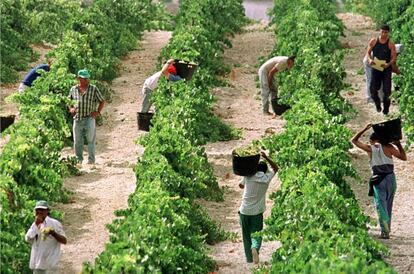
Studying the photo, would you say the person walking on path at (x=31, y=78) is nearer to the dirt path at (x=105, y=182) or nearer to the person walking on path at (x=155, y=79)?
the dirt path at (x=105, y=182)

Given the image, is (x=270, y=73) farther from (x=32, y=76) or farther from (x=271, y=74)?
(x=32, y=76)

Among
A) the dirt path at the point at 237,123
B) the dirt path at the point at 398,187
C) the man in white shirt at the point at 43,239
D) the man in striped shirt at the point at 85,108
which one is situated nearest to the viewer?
the man in white shirt at the point at 43,239

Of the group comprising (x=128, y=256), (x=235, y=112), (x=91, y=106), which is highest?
(x=128, y=256)

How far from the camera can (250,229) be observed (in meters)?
15.4

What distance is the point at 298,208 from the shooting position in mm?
14297

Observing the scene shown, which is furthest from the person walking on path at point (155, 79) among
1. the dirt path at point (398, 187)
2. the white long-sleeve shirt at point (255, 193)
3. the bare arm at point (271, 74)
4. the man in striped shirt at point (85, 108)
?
the white long-sleeve shirt at point (255, 193)

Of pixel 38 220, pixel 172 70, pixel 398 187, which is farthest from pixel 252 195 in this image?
pixel 172 70

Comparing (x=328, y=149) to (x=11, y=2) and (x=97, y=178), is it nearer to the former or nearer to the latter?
(x=97, y=178)

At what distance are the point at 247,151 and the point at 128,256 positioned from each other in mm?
3249

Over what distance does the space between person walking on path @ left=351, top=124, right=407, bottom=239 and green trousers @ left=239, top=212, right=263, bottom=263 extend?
1.55 meters

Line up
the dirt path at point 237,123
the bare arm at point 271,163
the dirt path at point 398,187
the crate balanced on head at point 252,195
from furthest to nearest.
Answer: the dirt path at point 237,123 → the dirt path at point 398,187 → the bare arm at point 271,163 → the crate balanced on head at point 252,195

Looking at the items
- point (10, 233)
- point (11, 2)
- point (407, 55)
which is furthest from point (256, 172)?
point (11, 2)

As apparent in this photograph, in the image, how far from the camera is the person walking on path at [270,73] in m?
22.0

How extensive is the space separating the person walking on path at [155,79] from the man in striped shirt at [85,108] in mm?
1797
